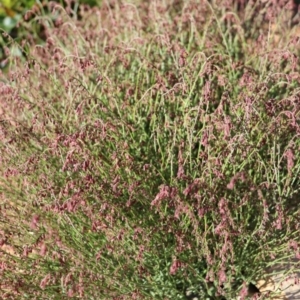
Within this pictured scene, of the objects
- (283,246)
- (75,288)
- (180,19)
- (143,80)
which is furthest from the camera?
(180,19)

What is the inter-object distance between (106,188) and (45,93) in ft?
4.78

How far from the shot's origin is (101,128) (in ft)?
7.79

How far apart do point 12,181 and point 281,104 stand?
5.31 ft

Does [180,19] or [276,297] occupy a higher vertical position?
[180,19]

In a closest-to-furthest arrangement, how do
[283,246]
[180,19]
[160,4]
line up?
[283,246]
[180,19]
[160,4]

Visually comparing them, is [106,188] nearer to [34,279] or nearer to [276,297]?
[34,279]

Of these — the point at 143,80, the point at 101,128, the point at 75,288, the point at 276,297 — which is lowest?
the point at 276,297

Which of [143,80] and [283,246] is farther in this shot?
[143,80]

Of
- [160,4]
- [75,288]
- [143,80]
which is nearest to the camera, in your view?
[75,288]

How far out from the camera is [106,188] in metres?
2.38

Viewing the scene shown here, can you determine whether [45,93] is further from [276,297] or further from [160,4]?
[276,297]

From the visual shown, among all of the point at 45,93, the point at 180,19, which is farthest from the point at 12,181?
the point at 180,19

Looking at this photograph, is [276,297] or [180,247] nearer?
[180,247]

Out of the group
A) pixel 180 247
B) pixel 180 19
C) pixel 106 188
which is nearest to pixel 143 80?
pixel 180 19
